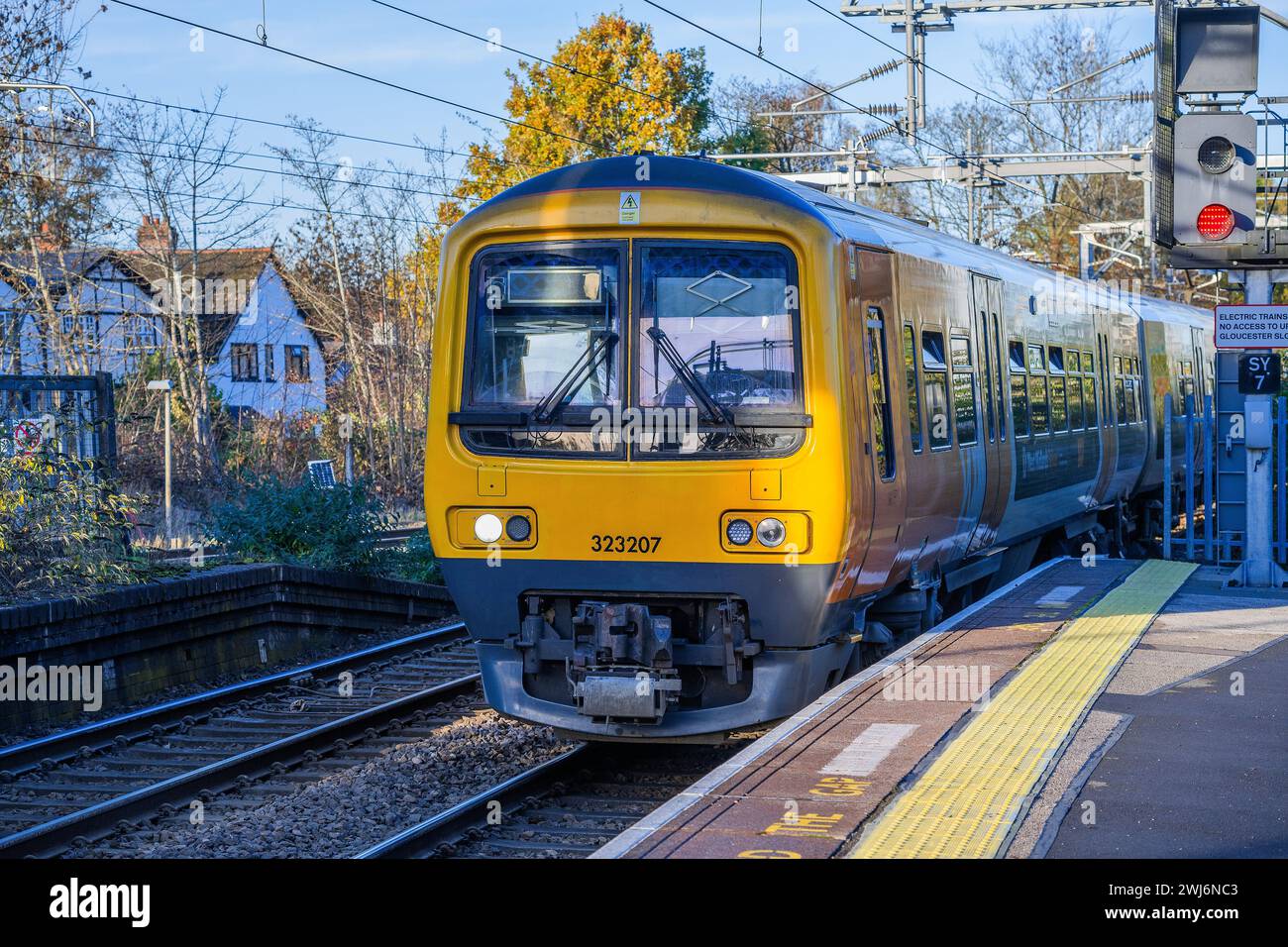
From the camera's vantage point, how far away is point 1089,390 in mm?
16203

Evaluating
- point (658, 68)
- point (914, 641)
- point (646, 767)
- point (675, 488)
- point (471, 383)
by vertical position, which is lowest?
point (646, 767)

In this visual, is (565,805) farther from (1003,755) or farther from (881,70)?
(881,70)

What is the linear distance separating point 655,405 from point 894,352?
191cm

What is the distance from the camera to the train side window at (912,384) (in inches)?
372

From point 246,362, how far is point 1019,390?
40487 millimetres

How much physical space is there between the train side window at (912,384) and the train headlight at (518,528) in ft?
8.43

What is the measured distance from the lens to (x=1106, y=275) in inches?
2029

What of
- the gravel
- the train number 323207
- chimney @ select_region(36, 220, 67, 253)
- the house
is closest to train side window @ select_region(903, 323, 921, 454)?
the train number 323207

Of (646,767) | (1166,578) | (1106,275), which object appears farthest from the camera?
(1106,275)

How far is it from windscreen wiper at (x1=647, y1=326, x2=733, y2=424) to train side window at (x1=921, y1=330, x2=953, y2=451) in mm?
2383

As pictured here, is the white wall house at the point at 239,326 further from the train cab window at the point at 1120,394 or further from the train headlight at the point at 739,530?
the train headlight at the point at 739,530

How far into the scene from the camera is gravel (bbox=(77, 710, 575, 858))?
730 cm
